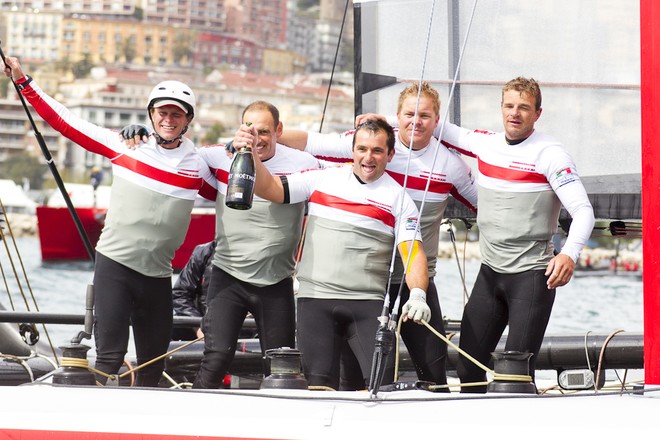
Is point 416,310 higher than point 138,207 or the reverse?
the reverse

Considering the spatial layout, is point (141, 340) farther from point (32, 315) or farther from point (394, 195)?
point (394, 195)

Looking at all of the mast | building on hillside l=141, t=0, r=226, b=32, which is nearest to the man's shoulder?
the mast

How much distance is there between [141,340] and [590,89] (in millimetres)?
2308

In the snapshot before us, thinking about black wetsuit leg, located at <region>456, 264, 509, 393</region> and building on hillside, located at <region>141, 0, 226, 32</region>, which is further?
building on hillside, located at <region>141, 0, 226, 32</region>

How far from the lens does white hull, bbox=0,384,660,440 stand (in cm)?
330

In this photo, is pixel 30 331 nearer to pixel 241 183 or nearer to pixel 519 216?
pixel 241 183

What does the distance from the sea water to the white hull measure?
27.1 feet

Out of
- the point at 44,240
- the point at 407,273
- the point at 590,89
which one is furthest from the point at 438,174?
the point at 44,240

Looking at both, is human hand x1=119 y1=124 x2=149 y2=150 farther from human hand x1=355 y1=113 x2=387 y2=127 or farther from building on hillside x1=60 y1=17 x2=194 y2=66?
building on hillside x1=60 y1=17 x2=194 y2=66

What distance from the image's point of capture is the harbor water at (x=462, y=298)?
1805cm

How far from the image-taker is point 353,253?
419cm

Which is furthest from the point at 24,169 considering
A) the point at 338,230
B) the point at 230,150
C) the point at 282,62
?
the point at 338,230

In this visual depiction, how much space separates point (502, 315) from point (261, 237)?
0.93 metres

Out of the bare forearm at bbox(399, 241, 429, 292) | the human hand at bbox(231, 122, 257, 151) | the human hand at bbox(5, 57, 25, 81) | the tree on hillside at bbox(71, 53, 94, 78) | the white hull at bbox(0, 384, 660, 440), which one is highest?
the tree on hillside at bbox(71, 53, 94, 78)
